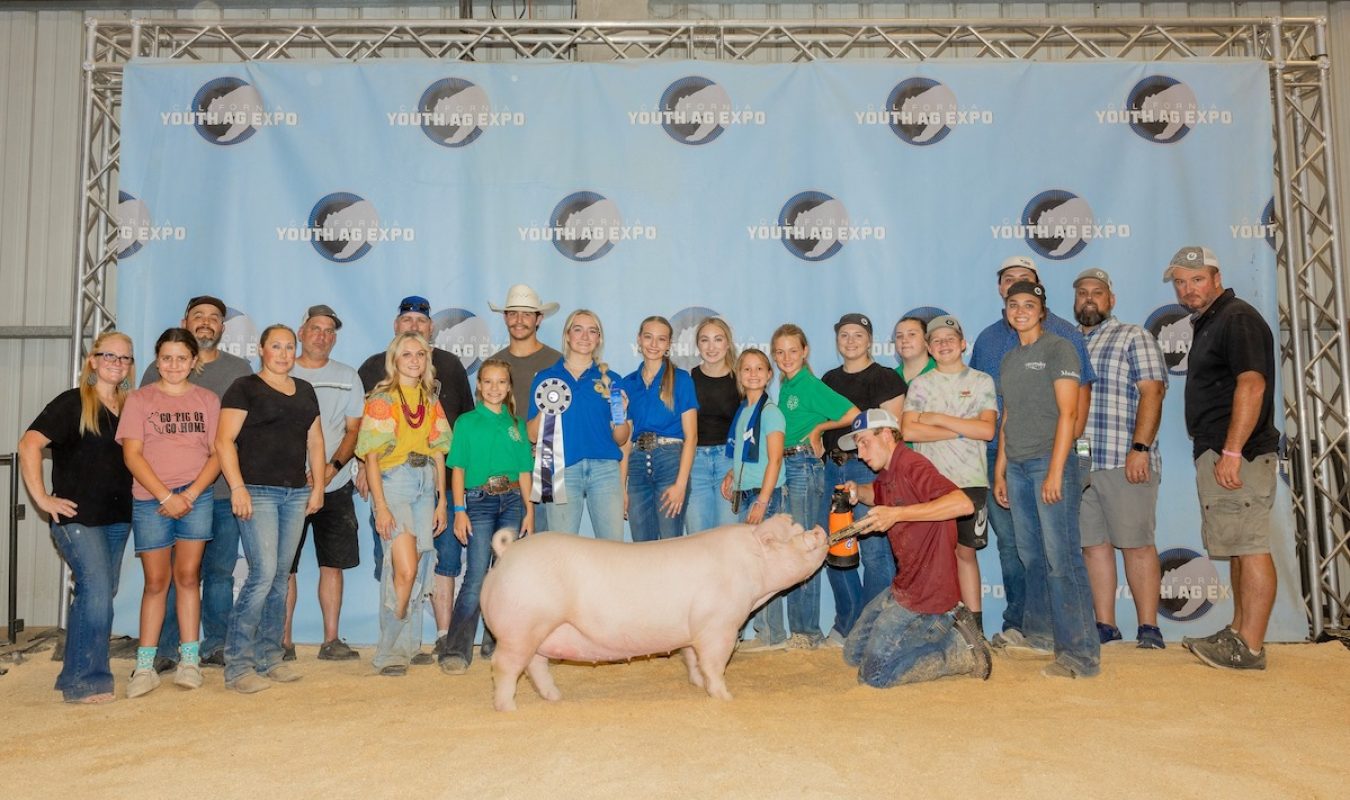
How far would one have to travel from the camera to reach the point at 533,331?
5.72 metres

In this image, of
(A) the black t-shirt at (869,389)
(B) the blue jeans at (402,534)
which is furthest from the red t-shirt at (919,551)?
(B) the blue jeans at (402,534)

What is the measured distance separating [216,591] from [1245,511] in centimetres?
562

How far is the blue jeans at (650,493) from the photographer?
5199mm

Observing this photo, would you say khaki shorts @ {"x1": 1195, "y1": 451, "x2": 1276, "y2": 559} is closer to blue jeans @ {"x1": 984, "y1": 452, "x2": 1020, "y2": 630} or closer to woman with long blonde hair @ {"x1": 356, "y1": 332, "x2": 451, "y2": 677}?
blue jeans @ {"x1": 984, "y1": 452, "x2": 1020, "y2": 630}

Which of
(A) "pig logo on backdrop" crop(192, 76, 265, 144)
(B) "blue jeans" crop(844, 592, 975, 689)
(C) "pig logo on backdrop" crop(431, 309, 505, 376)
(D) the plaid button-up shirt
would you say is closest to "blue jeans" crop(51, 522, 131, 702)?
(C) "pig logo on backdrop" crop(431, 309, 505, 376)

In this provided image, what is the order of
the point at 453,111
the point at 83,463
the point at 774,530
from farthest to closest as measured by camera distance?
the point at 453,111 < the point at 83,463 < the point at 774,530

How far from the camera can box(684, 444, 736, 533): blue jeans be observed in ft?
17.5

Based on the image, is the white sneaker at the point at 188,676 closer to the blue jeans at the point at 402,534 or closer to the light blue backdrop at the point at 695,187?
the blue jeans at the point at 402,534

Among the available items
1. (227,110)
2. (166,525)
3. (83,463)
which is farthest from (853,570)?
(227,110)

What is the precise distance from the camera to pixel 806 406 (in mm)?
5180

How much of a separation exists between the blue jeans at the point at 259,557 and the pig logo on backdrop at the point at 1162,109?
5.88 meters

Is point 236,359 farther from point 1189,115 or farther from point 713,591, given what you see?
point 1189,115

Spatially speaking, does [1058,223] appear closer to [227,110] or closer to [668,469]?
[668,469]

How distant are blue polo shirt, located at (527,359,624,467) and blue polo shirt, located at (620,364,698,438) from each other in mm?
173
